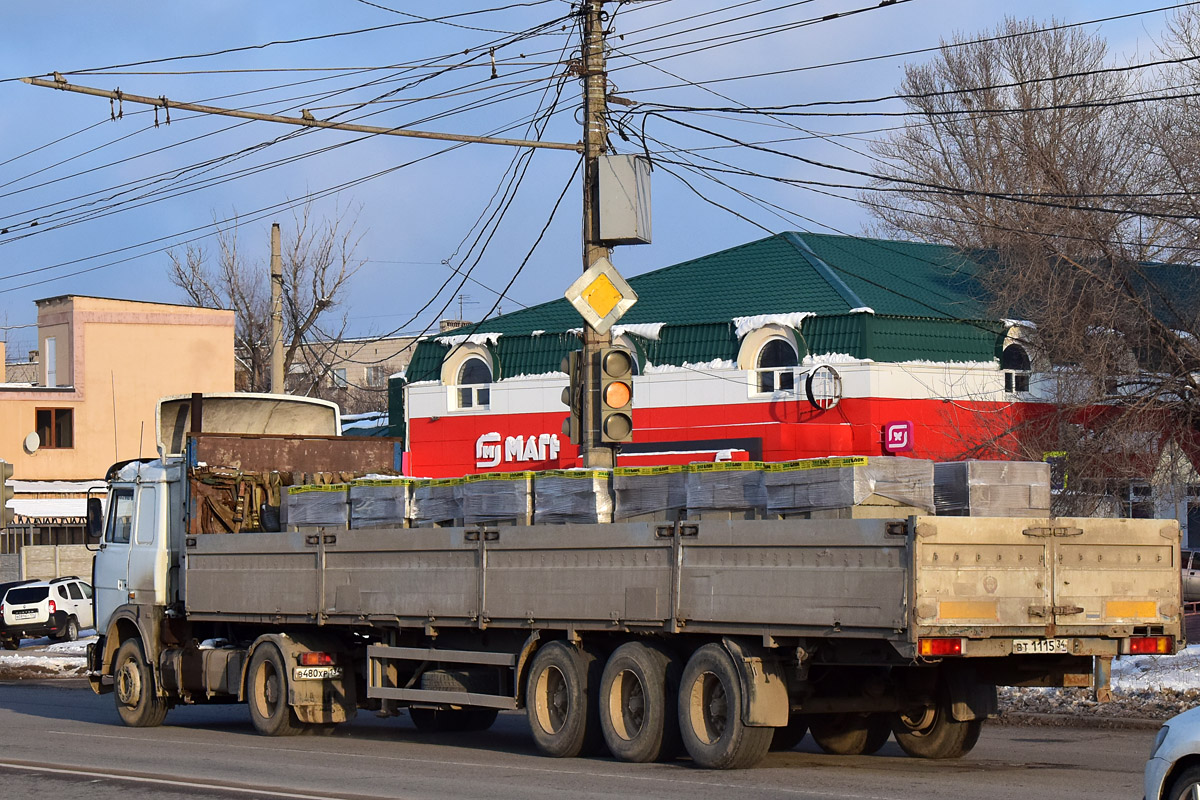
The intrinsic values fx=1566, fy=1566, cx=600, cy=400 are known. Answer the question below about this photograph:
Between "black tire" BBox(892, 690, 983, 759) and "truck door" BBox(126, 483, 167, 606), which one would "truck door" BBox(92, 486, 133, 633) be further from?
"black tire" BBox(892, 690, 983, 759)

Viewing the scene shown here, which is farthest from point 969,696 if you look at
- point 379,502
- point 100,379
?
point 100,379

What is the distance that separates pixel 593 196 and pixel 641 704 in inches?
203

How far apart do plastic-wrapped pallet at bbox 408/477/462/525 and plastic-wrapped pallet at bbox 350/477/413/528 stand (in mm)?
82

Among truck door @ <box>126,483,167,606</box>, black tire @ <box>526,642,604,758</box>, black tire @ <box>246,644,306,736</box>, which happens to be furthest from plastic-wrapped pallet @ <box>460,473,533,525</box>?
truck door @ <box>126,483,167,606</box>

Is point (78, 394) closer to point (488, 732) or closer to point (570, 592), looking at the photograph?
point (488, 732)

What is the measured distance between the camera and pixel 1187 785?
7.34 m

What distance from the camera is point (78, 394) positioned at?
53.3 m

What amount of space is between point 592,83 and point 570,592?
5.62 metres

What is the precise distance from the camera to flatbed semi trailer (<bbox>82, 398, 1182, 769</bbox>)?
10.4m

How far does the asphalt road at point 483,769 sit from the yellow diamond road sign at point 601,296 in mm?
3992

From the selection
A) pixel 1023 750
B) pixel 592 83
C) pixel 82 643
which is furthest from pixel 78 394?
pixel 1023 750

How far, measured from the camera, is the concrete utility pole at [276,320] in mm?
27117

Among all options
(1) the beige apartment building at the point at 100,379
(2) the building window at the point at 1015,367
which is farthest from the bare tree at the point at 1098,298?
(1) the beige apartment building at the point at 100,379

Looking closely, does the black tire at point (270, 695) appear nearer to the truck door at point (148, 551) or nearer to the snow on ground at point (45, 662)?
the truck door at point (148, 551)
